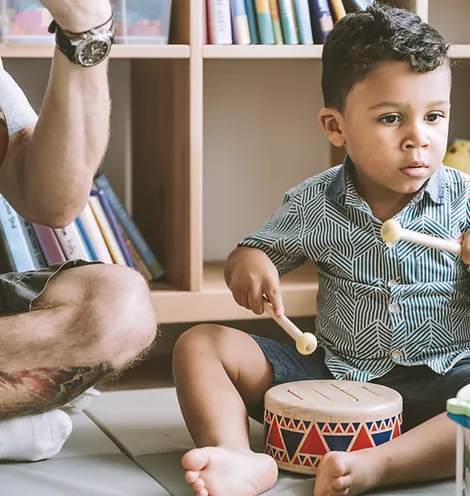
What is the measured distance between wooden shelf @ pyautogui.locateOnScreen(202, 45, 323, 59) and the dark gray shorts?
0.54 meters

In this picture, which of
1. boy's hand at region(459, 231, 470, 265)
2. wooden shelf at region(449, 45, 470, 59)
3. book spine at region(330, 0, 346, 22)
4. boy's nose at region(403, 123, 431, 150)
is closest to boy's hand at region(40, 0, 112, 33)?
boy's nose at region(403, 123, 431, 150)

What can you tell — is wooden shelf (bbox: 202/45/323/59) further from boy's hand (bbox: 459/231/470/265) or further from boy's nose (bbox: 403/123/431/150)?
boy's hand (bbox: 459/231/470/265)

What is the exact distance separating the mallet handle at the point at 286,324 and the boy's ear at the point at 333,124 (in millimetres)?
254

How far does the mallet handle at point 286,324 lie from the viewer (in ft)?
3.96

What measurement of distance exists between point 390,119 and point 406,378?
1.11 ft

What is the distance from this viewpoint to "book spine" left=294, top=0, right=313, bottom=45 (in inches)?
68.7

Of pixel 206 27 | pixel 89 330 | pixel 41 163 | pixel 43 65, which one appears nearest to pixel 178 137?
pixel 206 27

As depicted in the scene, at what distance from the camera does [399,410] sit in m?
1.20

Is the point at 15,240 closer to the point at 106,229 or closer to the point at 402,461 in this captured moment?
the point at 106,229

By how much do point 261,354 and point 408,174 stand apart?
30 cm

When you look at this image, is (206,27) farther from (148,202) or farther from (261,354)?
(261,354)

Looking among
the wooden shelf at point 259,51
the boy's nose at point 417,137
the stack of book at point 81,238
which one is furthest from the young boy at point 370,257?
the stack of book at point 81,238

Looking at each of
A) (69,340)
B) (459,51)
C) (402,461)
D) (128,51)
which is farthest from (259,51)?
(402,461)

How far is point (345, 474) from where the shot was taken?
3.59 feet
